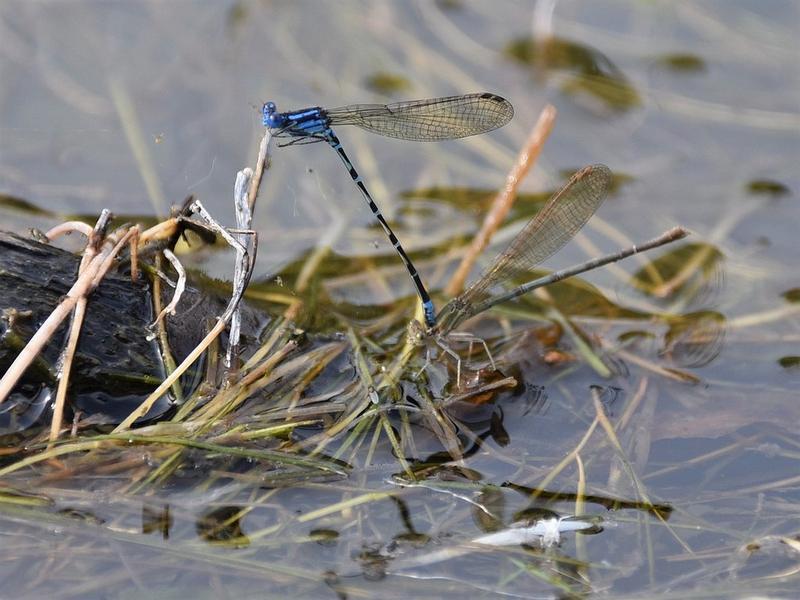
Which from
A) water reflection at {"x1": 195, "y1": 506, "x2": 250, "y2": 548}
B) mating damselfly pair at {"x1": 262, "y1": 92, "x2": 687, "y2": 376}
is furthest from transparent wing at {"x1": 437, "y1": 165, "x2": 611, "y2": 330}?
water reflection at {"x1": 195, "y1": 506, "x2": 250, "y2": 548}

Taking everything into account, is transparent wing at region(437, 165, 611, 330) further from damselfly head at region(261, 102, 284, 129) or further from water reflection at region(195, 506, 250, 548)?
water reflection at region(195, 506, 250, 548)

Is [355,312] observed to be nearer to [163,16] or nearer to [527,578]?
[527,578]

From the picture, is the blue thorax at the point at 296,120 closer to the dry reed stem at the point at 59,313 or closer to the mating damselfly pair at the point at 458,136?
the mating damselfly pair at the point at 458,136

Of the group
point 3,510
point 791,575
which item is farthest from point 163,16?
point 791,575

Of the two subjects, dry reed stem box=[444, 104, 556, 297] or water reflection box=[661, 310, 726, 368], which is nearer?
water reflection box=[661, 310, 726, 368]

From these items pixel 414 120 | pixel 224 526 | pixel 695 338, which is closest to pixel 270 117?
pixel 414 120

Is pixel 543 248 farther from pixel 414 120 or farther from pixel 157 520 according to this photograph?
pixel 157 520

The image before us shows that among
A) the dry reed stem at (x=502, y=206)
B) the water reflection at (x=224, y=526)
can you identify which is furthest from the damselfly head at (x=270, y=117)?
the water reflection at (x=224, y=526)
